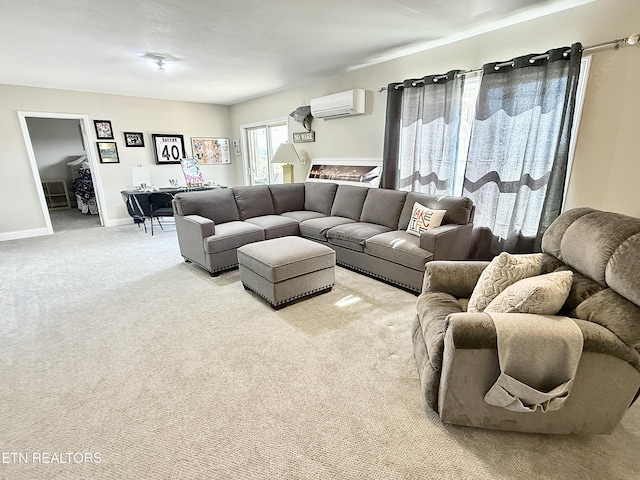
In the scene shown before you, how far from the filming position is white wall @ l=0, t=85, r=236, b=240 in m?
4.78

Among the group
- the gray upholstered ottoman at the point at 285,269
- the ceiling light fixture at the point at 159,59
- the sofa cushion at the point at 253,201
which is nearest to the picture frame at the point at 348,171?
the sofa cushion at the point at 253,201

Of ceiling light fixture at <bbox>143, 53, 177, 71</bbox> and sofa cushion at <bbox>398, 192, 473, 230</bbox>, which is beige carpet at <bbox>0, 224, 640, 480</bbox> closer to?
sofa cushion at <bbox>398, 192, 473, 230</bbox>

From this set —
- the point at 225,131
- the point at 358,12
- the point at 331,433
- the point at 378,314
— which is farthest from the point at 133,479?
the point at 225,131

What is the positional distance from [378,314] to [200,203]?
8.22ft

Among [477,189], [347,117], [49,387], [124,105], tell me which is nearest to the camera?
[49,387]

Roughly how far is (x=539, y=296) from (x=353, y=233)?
6.95 feet

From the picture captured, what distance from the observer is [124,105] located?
18.5 feet

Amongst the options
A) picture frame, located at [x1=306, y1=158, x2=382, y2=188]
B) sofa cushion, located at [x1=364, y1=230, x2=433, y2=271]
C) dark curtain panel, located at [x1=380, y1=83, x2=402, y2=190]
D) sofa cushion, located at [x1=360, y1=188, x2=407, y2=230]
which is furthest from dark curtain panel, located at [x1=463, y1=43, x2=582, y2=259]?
picture frame, located at [x1=306, y1=158, x2=382, y2=188]

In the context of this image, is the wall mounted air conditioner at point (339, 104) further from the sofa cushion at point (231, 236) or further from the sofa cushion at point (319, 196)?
the sofa cushion at point (231, 236)

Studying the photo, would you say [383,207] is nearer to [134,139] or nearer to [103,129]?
[134,139]

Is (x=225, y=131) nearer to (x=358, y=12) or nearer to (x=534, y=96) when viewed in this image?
(x=358, y=12)

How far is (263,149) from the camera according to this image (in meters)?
6.63

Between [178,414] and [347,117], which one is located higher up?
[347,117]

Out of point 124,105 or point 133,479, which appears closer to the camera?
point 133,479
